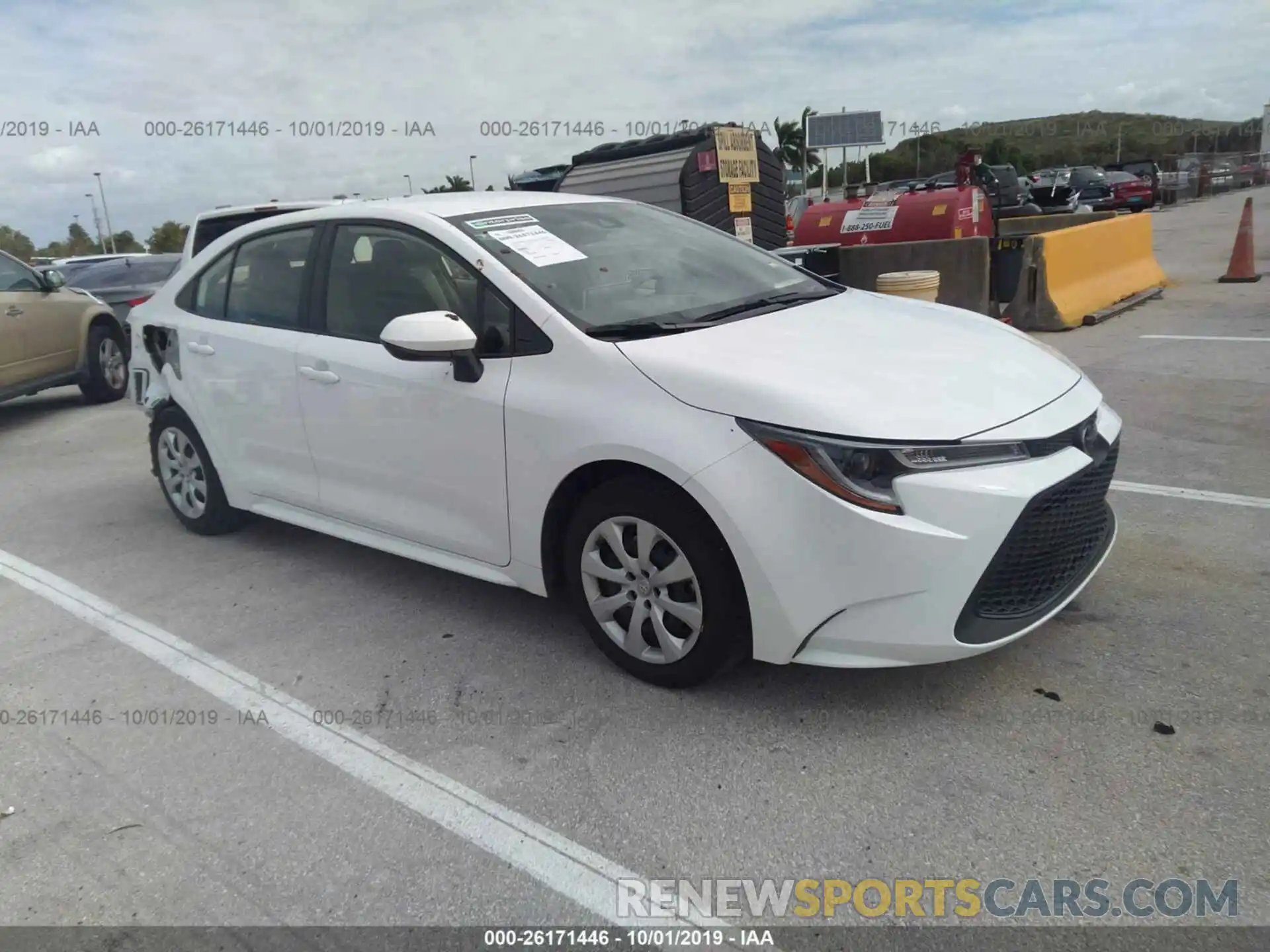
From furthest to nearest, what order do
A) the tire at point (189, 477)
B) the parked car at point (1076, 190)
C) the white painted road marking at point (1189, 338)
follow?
the parked car at point (1076, 190), the white painted road marking at point (1189, 338), the tire at point (189, 477)

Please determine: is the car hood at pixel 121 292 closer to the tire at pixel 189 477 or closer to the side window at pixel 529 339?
the tire at pixel 189 477

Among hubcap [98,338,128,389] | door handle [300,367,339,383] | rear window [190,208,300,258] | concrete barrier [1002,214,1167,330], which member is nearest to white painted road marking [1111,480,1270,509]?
door handle [300,367,339,383]

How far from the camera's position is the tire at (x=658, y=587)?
291 centimetres

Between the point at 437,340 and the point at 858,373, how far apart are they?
141 cm

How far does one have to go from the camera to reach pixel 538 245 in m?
3.64

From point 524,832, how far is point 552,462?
1.18 m

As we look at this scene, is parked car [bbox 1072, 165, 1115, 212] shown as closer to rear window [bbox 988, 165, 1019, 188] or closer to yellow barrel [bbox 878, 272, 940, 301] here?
rear window [bbox 988, 165, 1019, 188]

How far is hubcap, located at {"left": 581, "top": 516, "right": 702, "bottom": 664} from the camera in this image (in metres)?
3.02

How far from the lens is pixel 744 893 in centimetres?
234

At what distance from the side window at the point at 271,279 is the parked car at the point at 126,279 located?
7.13 meters

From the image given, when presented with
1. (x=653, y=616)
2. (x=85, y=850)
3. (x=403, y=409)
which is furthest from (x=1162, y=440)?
(x=85, y=850)

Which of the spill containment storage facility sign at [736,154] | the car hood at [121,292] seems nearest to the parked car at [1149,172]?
the spill containment storage facility sign at [736,154]

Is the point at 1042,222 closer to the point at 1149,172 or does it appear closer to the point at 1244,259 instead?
the point at 1244,259

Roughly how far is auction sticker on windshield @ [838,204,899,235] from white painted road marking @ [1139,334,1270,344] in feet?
11.7
